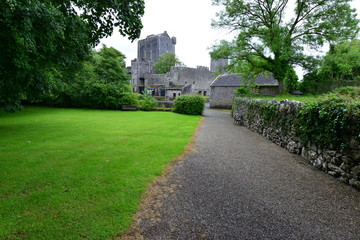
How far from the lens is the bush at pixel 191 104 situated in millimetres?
19347

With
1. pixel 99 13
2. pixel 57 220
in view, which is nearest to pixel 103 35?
pixel 99 13

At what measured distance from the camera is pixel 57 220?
8.43 ft

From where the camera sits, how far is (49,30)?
164 inches

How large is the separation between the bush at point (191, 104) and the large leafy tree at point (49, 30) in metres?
13.5

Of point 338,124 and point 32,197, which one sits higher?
point 338,124

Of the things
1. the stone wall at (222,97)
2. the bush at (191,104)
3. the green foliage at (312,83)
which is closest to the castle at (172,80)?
the stone wall at (222,97)

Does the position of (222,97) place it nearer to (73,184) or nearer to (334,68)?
(334,68)

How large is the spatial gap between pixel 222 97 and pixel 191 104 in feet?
39.8

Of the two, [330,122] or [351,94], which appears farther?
[351,94]

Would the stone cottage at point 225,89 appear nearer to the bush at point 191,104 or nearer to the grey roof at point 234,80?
the grey roof at point 234,80

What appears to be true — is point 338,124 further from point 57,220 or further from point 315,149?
point 57,220

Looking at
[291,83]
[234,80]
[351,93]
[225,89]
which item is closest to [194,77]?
[234,80]

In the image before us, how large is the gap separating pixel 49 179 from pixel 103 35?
4.70m

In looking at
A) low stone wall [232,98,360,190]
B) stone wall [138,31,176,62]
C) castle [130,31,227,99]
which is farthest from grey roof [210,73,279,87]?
stone wall [138,31,176,62]
